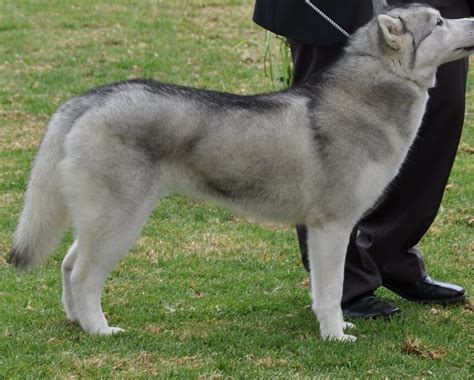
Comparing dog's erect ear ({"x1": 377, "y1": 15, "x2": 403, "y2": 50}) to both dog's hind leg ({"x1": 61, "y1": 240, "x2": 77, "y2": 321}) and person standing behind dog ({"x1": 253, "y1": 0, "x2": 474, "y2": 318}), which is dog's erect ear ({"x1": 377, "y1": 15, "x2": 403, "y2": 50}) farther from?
dog's hind leg ({"x1": 61, "y1": 240, "x2": 77, "y2": 321})

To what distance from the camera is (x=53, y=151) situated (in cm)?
514

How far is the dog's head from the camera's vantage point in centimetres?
519

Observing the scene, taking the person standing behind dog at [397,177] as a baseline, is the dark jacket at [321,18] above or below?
above

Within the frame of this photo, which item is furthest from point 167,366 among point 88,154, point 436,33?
point 436,33

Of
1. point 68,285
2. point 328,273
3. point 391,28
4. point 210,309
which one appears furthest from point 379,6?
point 68,285

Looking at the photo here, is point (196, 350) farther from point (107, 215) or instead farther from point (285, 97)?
point (285, 97)

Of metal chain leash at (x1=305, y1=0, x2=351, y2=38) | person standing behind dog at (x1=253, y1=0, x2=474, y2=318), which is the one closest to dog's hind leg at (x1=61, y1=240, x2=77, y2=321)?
person standing behind dog at (x1=253, y1=0, x2=474, y2=318)

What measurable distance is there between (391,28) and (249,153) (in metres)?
0.94

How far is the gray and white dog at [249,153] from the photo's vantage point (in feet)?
16.5

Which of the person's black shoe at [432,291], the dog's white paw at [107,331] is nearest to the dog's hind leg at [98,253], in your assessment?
the dog's white paw at [107,331]

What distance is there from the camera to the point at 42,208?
5191 millimetres

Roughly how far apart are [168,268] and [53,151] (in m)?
1.73

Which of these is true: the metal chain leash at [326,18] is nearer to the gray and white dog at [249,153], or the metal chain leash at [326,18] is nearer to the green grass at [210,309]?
the gray and white dog at [249,153]

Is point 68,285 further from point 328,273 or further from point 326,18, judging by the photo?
point 326,18
